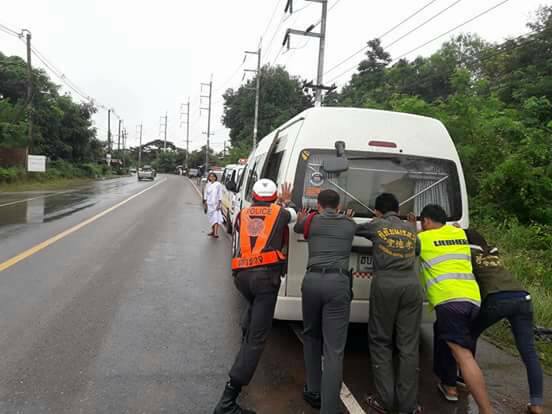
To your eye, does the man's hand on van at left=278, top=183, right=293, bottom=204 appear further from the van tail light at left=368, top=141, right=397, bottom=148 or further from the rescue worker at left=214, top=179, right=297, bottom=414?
the van tail light at left=368, top=141, right=397, bottom=148

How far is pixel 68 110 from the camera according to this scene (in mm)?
44688

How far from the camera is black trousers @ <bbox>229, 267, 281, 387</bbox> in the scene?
3535 mm

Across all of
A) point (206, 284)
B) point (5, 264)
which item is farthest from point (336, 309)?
point (5, 264)

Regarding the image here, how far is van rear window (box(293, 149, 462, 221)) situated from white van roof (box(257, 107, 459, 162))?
82 millimetres

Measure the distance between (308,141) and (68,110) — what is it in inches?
1784

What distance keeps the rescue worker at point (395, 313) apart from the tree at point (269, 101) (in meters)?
52.5

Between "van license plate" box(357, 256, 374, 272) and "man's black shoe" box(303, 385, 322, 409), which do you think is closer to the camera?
"man's black shoe" box(303, 385, 322, 409)

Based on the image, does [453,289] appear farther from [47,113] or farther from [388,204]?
[47,113]

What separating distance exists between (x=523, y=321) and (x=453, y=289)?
2.04ft

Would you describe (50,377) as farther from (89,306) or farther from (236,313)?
(236,313)

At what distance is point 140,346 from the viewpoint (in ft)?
15.4

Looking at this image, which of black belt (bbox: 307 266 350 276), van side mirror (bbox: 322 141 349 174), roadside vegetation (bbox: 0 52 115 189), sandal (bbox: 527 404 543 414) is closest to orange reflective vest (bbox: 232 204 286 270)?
black belt (bbox: 307 266 350 276)

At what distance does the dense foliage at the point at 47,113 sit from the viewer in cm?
3644

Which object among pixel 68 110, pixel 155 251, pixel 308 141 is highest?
pixel 68 110
